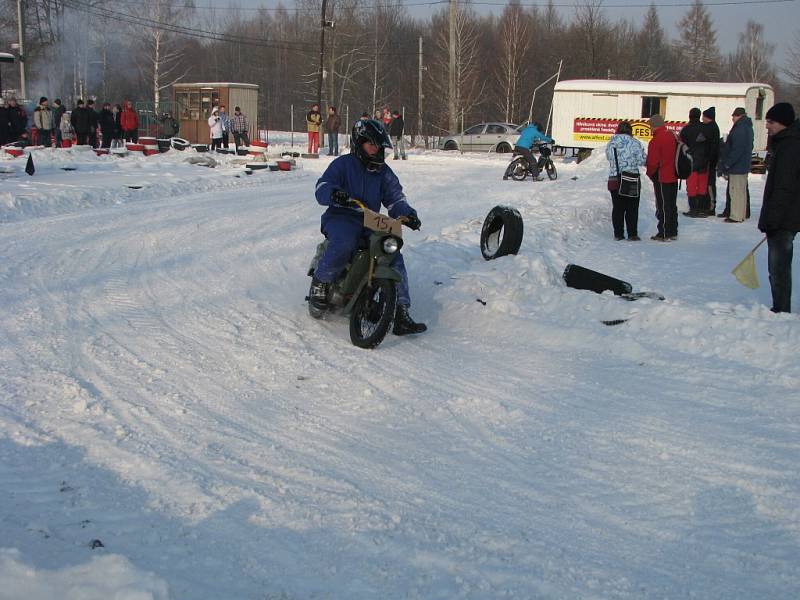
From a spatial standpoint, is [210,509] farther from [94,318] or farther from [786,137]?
[786,137]

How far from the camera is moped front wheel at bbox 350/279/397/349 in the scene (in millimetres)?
6582

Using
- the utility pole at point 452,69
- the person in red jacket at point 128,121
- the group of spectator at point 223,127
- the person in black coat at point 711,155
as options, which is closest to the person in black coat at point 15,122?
the person in red jacket at point 128,121

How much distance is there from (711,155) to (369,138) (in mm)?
10114

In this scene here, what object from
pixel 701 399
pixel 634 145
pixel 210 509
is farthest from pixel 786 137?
pixel 210 509

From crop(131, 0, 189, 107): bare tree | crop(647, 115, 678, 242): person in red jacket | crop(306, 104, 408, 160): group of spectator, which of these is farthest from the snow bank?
crop(131, 0, 189, 107): bare tree

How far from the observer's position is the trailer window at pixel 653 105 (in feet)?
111

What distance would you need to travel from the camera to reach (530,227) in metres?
12.5

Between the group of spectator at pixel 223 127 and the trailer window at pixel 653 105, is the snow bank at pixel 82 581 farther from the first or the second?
the trailer window at pixel 653 105

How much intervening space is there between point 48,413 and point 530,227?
8829 mm

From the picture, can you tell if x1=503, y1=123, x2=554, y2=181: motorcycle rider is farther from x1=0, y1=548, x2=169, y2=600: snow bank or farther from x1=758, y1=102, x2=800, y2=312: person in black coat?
x1=0, y1=548, x2=169, y2=600: snow bank

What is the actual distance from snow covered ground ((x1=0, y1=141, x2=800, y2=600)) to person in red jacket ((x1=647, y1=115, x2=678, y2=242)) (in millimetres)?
3202

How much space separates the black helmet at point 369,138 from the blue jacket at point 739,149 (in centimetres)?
910

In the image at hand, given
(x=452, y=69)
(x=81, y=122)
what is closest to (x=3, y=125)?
(x=81, y=122)

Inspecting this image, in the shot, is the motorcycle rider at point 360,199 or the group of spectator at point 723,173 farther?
the group of spectator at point 723,173
